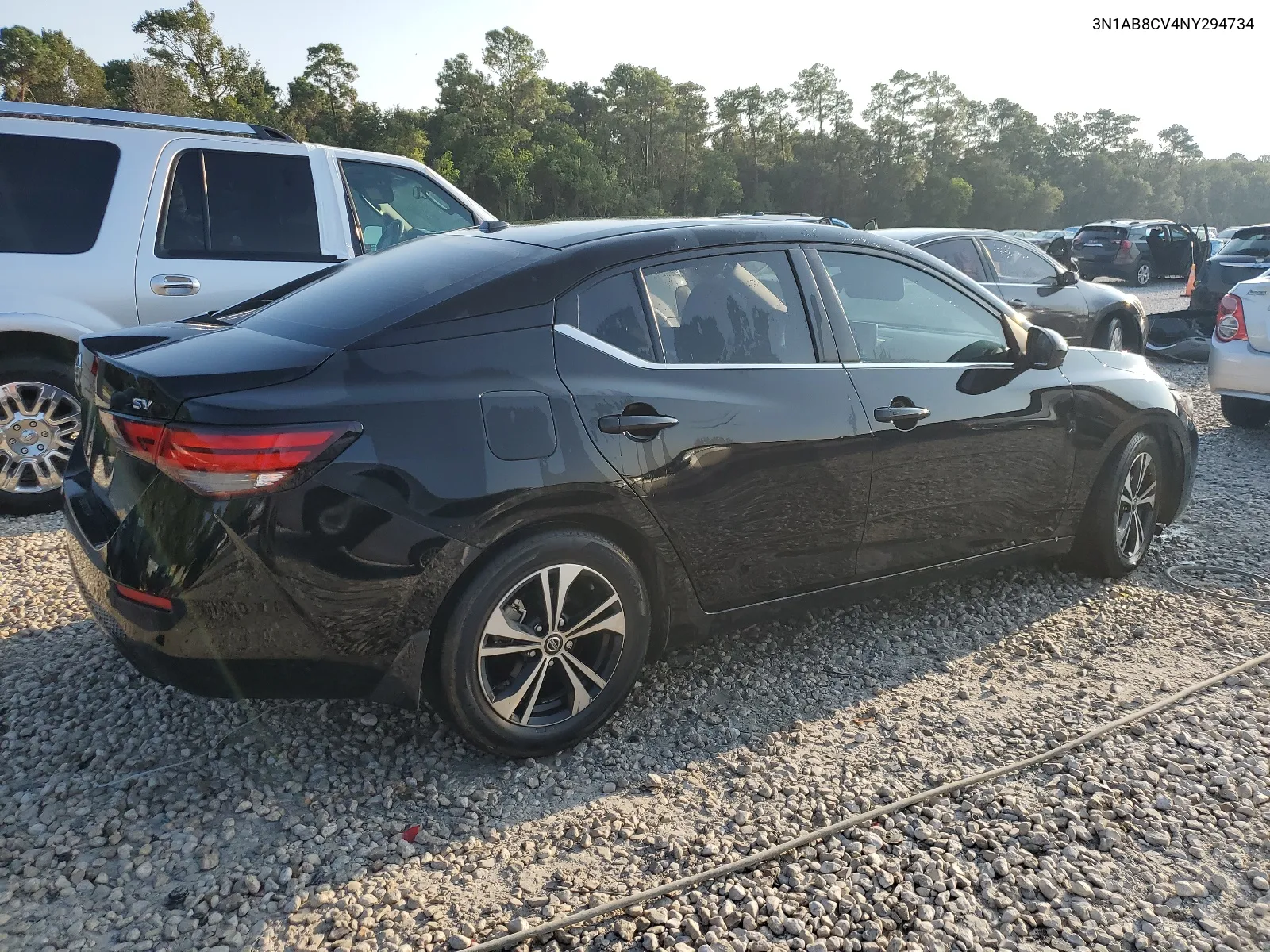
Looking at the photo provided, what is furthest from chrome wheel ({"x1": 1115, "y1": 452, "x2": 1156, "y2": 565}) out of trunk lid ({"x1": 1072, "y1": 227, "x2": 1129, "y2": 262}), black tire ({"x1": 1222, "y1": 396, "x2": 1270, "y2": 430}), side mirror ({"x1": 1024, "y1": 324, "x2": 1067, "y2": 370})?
trunk lid ({"x1": 1072, "y1": 227, "x2": 1129, "y2": 262})

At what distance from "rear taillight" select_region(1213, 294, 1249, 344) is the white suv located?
6.70 meters

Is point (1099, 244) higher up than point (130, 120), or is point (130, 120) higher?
point (1099, 244)

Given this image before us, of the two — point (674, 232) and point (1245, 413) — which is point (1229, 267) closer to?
point (1245, 413)

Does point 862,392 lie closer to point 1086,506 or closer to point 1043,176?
point 1086,506

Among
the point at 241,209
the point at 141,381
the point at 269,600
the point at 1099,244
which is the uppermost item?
the point at 1099,244

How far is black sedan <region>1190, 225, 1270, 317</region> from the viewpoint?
42.1 ft

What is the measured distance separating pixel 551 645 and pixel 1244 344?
272 inches

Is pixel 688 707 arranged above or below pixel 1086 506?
below

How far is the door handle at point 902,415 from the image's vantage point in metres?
3.57

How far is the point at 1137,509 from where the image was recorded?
4.66m

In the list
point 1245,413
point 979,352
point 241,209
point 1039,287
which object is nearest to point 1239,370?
point 1245,413

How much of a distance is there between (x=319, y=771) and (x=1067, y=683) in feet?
8.93

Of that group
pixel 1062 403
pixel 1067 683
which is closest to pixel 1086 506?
pixel 1062 403

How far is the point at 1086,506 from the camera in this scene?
4.47m
